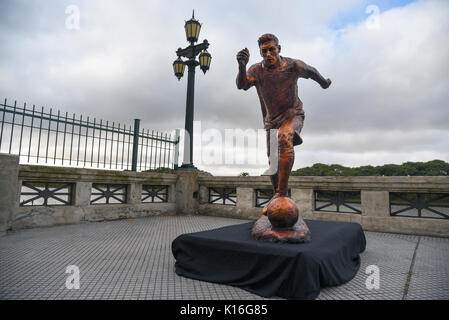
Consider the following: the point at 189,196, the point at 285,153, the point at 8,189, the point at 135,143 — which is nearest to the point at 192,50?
the point at 135,143

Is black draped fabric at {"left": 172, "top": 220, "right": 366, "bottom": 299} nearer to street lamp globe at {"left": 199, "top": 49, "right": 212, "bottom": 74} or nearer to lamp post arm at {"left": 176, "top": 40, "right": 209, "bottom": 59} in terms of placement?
street lamp globe at {"left": 199, "top": 49, "right": 212, "bottom": 74}

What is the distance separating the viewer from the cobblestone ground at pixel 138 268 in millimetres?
2539

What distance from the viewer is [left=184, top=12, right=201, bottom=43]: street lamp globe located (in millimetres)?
8992

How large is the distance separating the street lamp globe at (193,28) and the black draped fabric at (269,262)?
304 inches

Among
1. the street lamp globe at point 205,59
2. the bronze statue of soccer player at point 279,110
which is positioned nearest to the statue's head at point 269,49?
the bronze statue of soccer player at point 279,110

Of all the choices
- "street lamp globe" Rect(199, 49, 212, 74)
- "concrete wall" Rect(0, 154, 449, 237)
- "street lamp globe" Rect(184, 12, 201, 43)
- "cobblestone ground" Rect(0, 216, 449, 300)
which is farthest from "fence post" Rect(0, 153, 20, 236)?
"street lamp globe" Rect(184, 12, 201, 43)

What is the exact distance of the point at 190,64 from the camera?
9508 mm

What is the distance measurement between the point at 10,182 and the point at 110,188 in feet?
8.27

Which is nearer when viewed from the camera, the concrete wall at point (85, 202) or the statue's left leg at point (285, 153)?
the statue's left leg at point (285, 153)

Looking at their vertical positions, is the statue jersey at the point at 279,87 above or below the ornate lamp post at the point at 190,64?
below

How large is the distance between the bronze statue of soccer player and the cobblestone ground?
88 centimetres

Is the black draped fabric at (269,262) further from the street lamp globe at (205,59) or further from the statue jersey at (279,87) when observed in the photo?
the street lamp globe at (205,59)
